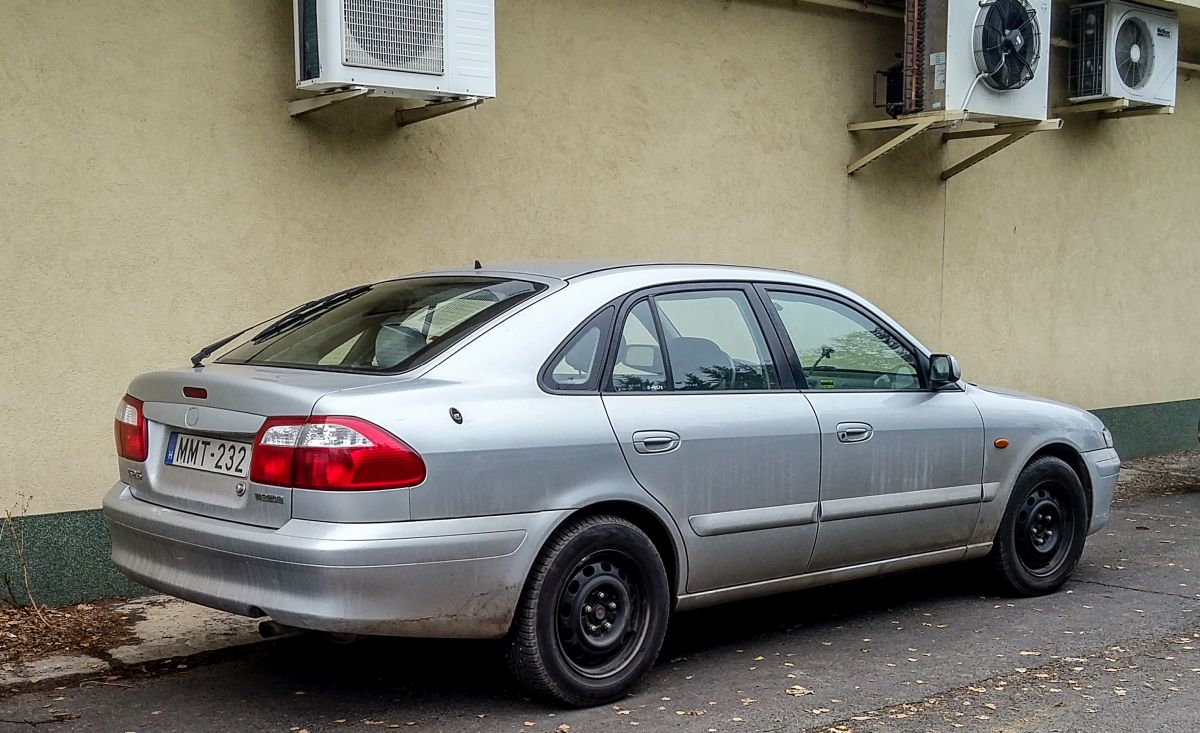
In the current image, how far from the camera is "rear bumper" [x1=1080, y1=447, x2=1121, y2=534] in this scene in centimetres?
667

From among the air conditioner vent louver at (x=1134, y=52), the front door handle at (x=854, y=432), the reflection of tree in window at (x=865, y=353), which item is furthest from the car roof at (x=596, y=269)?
the air conditioner vent louver at (x=1134, y=52)

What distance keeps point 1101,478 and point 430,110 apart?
4.08 metres

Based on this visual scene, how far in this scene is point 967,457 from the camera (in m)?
6.02

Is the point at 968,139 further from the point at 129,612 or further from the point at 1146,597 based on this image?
the point at 129,612

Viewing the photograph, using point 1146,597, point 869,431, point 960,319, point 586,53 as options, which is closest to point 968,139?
point 960,319

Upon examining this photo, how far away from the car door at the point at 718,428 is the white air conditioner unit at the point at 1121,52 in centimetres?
679

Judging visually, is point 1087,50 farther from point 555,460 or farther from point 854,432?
point 555,460

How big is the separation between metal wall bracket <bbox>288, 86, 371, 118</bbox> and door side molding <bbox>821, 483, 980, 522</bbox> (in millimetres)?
3188

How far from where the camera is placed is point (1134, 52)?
11.1 meters

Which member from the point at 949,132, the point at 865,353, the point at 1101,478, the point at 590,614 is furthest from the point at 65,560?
the point at 949,132

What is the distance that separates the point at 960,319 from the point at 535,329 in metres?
6.73

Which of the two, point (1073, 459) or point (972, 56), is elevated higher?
point (972, 56)

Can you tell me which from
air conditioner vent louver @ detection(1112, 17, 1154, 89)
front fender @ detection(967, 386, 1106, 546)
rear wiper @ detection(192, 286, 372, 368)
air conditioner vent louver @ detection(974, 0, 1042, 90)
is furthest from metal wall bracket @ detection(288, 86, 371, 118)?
air conditioner vent louver @ detection(1112, 17, 1154, 89)

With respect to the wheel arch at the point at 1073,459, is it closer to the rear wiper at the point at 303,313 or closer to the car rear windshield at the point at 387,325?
the car rear windshield at the point at 387,325
